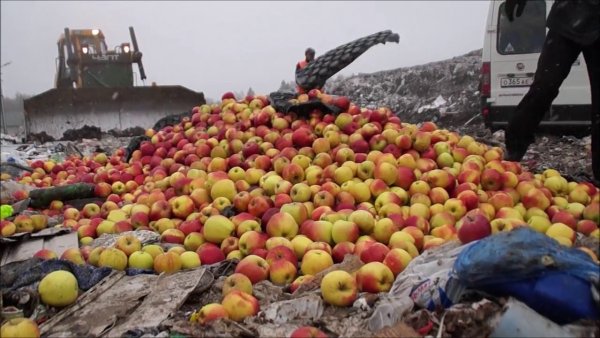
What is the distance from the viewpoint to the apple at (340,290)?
2.47 meters

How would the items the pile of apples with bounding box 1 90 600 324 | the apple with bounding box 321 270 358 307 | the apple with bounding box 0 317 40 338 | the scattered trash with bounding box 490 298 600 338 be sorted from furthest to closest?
the pile of apples with bounding box 1 90 600 324, the apple with bounding box 321 270 358 307, the apple with bounding box 0 317 40 338, the scattered trash with bounding box 490 298 600 338

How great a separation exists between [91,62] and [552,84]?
47.9 feet

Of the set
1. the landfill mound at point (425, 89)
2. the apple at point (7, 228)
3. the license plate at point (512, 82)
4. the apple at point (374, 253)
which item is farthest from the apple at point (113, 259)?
the landfill mound at point (425, 89)

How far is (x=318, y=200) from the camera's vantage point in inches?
155

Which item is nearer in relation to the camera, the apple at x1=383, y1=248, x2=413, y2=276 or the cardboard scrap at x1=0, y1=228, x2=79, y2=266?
the apple at x1=383, y1=248, x2=413, y2=276

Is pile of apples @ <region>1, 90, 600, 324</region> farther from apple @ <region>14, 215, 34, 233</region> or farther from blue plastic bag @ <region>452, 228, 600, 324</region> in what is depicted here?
blue plastic bag @ <region>452, 228, 600, 324</region>

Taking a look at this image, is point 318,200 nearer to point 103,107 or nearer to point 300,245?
point 300,245

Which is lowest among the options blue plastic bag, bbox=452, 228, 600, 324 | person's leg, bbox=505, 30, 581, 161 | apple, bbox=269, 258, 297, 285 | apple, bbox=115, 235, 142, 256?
apple, bbox=269, 258, 297, 285

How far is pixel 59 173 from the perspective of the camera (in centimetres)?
712

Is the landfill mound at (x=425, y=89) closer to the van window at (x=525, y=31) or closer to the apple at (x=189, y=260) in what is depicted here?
the van window at (x=525, y=31)

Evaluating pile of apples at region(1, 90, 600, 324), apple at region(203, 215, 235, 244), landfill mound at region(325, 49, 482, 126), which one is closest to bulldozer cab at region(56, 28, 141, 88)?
landfill mound at region(325, 49, 482, 126)

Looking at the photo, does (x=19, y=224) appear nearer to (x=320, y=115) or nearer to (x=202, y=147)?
(x=202, y=147)

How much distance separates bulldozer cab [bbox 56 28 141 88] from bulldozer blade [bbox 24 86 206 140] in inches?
116

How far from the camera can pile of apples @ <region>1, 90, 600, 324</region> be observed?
3064 mm
